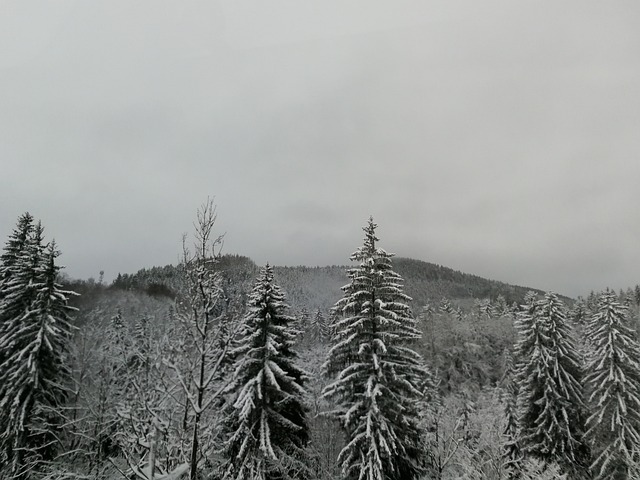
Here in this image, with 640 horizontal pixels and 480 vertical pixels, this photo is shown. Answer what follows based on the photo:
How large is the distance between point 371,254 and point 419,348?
50.1 meters

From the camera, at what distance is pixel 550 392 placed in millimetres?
28219

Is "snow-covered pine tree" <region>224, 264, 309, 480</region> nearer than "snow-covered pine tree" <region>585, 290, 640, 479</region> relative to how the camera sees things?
Yes

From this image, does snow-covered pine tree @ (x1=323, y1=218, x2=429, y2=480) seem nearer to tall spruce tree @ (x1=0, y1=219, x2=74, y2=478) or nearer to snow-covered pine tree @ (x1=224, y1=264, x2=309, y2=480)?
snow-covered pine tree @ (x1=224, y1=264, x2=309, y2=480)

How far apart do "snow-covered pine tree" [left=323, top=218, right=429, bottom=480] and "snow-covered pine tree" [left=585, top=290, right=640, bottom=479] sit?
13455 mm

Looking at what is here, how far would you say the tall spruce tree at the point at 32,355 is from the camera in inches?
800

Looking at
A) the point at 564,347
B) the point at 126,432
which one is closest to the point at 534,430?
the point at 564,347

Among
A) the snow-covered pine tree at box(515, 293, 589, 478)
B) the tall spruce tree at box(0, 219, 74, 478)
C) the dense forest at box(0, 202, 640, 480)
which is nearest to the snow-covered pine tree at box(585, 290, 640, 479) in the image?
the dense forest at box(0, 202, 640, 480)

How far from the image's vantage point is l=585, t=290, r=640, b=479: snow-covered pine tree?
82.6ft

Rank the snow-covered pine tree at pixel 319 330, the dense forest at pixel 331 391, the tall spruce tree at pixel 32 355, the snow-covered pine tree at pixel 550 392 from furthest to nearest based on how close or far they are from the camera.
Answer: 1. the snow-covered pine tree at pixel 319 330
2. the snow-covered pine tree at pixel 550 392
3. the tall spruce tree at pixel 32 355
4. the dense forest at pixel 331 391

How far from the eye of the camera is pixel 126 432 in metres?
11.9

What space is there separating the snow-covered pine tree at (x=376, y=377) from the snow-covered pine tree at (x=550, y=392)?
12007mm

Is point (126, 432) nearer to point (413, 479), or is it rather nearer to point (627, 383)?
point (413, 479)

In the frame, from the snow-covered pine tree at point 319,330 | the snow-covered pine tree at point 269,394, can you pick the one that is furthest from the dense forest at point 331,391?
the snow-covered pine tree at point 319,330

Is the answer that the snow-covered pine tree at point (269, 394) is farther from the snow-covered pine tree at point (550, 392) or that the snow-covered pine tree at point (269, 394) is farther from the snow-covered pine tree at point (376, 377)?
the snow-covered pine tree at point (550, 392)
